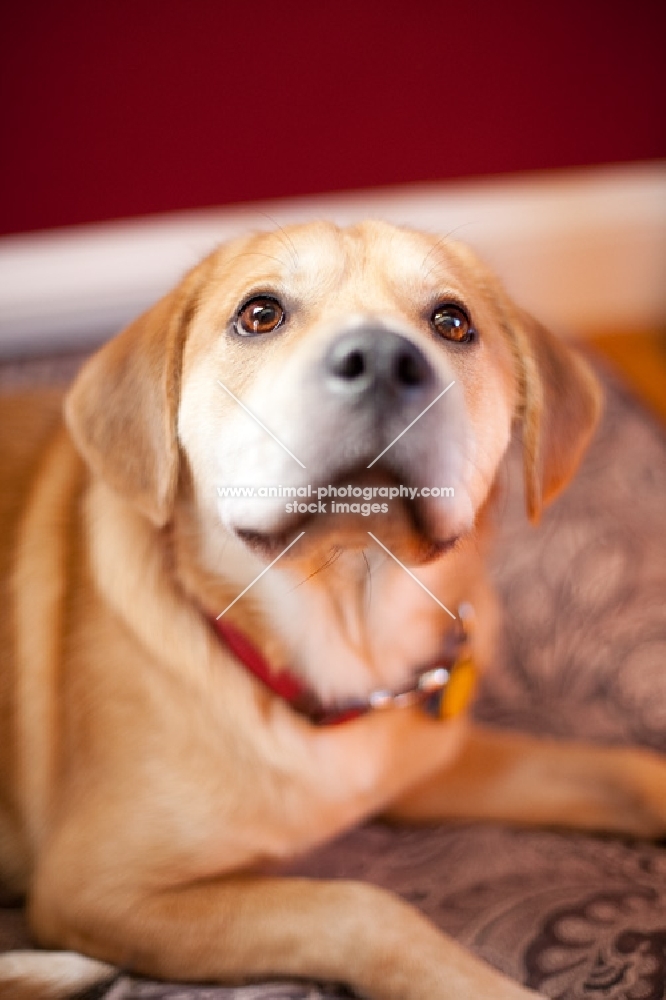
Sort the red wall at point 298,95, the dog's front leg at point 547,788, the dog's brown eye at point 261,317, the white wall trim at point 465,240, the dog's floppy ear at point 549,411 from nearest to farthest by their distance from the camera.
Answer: the dog's brown eye at point 261,317 → the dog's floppy ear at point 549,411 → the dog's front leg at point 547,788 → the red wall at point 298,95 → the white wall trim at point 465,240

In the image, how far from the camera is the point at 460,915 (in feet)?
5.23

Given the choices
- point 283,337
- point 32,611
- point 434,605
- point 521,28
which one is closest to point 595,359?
point 521,28

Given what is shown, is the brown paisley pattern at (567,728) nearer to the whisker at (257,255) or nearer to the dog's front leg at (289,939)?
the dog's front leg at (289,939)

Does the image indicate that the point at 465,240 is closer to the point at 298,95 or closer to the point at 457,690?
the point at 298,95

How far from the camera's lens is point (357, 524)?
1.28 metres

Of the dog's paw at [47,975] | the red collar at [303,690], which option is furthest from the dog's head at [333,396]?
the dog's paw at [47,975]

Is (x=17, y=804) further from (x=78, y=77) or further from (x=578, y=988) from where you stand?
(x=78, y=77)

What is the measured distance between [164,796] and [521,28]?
3.20 m

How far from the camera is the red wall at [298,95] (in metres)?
3.12

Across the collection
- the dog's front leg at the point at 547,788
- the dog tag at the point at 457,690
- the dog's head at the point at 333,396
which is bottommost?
the dog's front leg at the point at 547,788

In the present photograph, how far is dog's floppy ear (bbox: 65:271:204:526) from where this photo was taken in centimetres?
147

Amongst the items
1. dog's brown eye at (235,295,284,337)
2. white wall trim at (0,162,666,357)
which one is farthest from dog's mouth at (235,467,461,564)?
white wall trim at (0,162,666,357)

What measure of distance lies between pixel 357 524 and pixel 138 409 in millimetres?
469

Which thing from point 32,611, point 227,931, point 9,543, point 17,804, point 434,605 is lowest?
point 227,931
